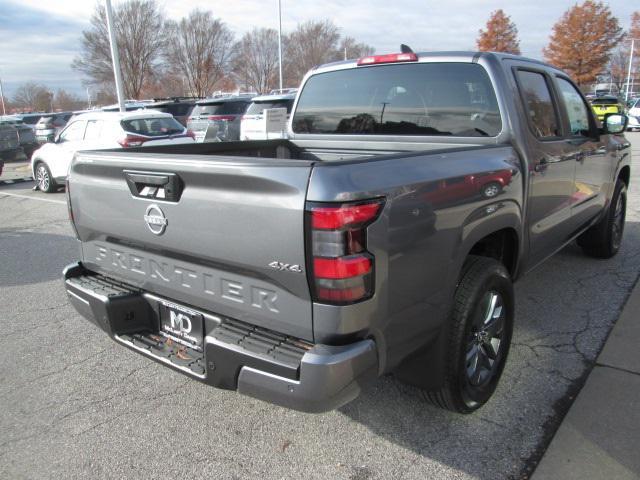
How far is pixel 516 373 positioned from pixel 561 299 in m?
1.45

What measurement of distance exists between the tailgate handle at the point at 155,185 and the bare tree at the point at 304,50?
4886 centimetres

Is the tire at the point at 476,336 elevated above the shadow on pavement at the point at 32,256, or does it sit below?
above

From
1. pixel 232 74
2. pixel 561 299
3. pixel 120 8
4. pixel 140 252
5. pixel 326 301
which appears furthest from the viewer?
pixel 232 74

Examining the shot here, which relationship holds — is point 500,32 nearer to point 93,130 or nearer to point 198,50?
point 198,50

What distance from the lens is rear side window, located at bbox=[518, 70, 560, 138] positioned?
332 centimetres

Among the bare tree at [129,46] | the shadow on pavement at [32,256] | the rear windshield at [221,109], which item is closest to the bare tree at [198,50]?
the bare tree at [129,46]

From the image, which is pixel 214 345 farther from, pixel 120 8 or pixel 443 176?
pixel 120 8

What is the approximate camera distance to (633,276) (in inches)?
193

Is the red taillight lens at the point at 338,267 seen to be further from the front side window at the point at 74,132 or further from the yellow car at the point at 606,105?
the yellow car at the point at 606,105

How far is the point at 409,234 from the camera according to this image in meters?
2.08

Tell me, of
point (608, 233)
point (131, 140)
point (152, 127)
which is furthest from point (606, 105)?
point (131, 140)

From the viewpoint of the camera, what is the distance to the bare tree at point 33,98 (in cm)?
5884

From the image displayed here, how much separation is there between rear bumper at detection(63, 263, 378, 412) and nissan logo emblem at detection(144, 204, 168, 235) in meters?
0.40

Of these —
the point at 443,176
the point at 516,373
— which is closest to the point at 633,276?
the point at 516,373
